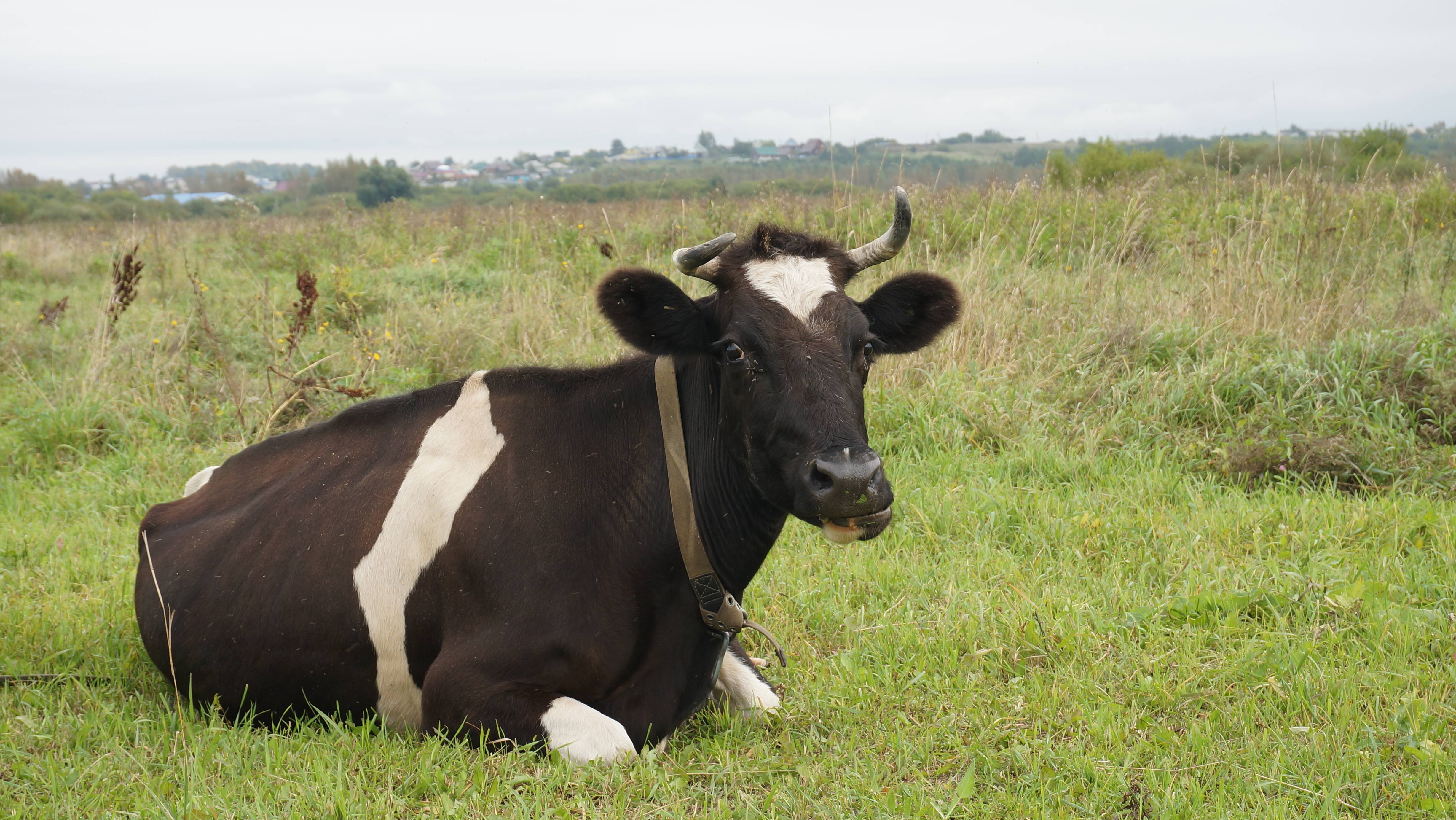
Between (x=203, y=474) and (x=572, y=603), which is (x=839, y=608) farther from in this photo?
(x=203, y=474)

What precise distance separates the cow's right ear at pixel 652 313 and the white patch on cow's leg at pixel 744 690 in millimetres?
1187

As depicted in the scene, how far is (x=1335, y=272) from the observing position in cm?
829

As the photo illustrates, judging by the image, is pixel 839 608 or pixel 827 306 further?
pixel 839 608

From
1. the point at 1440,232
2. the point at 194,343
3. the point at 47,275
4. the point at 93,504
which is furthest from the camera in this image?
the point at 47,275

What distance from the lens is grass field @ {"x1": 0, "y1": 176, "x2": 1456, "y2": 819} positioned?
316 cm

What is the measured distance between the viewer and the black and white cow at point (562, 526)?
10.9 ft

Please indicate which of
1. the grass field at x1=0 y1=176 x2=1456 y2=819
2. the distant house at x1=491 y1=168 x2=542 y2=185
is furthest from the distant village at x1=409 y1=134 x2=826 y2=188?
the grass field at x1=0 y1=176 x2=1456 y2=819

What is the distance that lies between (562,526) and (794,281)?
1.20 metres

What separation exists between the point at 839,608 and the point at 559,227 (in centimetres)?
892

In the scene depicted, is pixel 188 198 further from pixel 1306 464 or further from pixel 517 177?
pixel 1306 464

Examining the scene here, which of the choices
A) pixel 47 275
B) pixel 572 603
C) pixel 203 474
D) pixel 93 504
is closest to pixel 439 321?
pixel 93 504

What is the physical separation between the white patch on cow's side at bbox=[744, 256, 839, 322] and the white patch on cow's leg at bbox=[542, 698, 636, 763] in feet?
4.91

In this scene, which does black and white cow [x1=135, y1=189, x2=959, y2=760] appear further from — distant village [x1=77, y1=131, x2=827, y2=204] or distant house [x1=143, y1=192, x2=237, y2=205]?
distant house [x1=143, y1=192, x2=237, y2=205]

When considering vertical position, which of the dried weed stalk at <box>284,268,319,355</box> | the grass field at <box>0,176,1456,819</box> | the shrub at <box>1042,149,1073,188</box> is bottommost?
the grass field at <box>0,176,1456,819</box>
